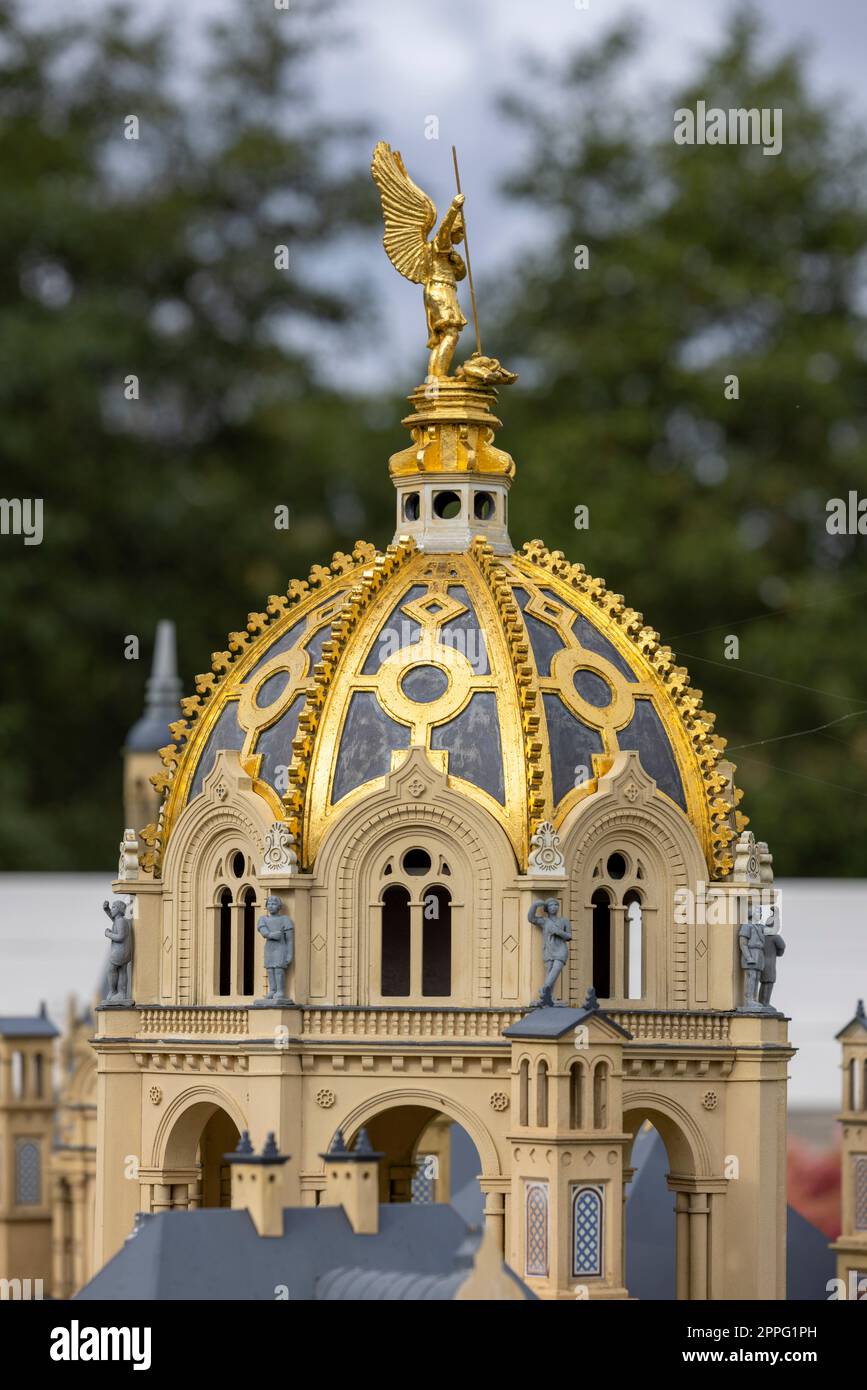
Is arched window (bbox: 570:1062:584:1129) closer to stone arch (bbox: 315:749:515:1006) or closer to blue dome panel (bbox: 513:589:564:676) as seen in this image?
stone arch (bbox: 315:749:515:1006)

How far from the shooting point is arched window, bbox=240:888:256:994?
58094mm

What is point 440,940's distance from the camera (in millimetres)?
58344

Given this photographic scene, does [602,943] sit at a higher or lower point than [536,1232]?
higher

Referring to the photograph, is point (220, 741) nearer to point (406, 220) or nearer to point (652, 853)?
point (652, 853)

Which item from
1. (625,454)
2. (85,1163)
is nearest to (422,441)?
(85,1163)

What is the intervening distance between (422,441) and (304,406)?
30.2 metres

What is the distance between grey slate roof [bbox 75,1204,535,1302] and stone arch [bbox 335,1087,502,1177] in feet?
8.02

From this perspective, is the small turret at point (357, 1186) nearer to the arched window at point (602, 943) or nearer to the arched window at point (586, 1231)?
the arched window at point (586, 1231)

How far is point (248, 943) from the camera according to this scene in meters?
58.2

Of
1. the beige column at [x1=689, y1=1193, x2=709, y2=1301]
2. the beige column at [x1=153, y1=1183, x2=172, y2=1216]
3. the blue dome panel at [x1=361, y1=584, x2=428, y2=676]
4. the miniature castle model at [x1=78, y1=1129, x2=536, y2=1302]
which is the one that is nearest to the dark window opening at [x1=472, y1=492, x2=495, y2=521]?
the blue dome panel at [x1=361, y1=584, x2=428, y2=676]

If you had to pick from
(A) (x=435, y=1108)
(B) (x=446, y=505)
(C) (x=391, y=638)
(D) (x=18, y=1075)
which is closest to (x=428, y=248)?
(B) (x=446, y=505)

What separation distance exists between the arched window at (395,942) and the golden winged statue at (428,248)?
6276mm

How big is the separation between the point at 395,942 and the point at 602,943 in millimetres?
2427

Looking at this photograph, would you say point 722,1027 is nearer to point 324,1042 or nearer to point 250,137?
point 324,1042
